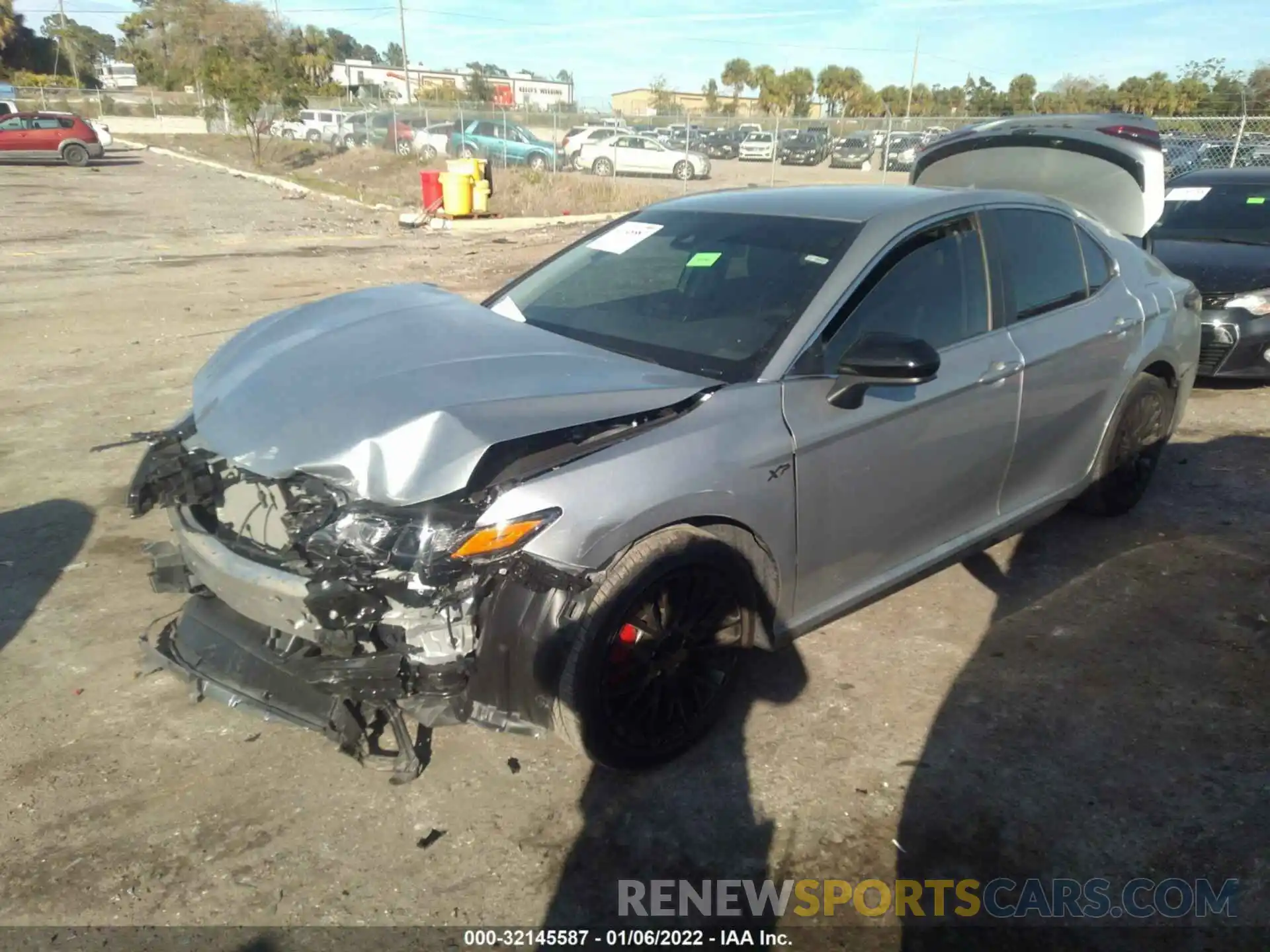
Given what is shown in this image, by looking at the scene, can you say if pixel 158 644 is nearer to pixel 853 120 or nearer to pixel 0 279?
pixel 0 279

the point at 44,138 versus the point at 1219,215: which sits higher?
the point at 44,138

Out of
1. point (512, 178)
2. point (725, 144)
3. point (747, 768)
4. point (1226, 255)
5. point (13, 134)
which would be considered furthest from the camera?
point (725, 144)

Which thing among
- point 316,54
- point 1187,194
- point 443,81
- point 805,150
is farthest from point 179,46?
point 1187,194

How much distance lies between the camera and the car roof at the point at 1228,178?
8594 millimetres

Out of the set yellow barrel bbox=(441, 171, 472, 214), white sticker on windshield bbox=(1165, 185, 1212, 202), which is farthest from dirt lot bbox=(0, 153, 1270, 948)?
yellow barrel bbox=(441, 171, 472, 214)

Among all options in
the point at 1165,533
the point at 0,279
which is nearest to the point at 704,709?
the point at 1165,533

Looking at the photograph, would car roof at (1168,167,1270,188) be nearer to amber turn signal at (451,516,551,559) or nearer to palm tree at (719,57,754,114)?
amber turn signal at (451,516,551,559)

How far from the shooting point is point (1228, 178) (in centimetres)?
880

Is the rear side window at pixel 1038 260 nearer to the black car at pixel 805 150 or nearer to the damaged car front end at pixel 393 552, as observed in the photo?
the damaged car front end at pixel 393 552

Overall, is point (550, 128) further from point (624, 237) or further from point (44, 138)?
point (624, 237)

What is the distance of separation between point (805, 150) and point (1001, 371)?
3237 centimetres

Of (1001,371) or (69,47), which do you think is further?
(69,47)

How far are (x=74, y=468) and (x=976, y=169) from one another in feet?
19.5

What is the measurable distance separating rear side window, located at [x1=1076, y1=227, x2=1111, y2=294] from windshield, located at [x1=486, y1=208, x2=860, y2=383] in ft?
5.17
